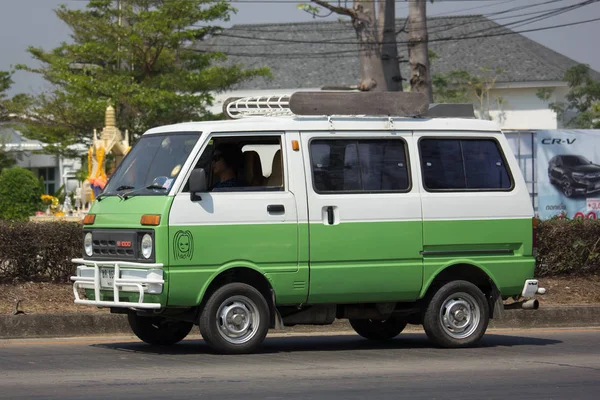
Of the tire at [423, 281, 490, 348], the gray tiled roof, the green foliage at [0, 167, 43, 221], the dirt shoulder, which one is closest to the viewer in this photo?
the tire at [423, 281, 490, 348]

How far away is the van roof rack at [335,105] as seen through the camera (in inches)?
413

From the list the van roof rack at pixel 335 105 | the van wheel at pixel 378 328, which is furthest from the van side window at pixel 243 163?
the van wheel at pixel 378 328

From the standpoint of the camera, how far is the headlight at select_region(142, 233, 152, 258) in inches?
376

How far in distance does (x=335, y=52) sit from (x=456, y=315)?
181 ft

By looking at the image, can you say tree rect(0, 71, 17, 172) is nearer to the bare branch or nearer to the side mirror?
the bare branch

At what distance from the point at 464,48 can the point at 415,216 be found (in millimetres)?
55781

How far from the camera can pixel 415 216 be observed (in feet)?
34.5

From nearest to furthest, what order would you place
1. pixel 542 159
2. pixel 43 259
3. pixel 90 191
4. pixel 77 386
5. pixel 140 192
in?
1. pixel 77 386
2. pixel 140 192
3. pixel 43 259
4. pixel 542 159
5. pixel 90 191

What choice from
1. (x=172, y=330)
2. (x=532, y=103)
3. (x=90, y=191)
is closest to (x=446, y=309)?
(x=172, y=330)

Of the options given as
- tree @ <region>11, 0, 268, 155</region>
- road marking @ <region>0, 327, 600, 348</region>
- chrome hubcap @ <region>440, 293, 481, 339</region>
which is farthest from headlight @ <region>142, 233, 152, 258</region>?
tree @ <region>11, 0, 268, 155</region>

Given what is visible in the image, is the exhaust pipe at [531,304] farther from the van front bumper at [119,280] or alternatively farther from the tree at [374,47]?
the tree at [374,47]

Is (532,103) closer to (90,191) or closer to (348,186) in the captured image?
(90,191)

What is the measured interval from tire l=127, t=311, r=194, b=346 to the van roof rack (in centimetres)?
224

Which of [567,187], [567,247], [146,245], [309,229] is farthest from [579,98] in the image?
[146,245]
